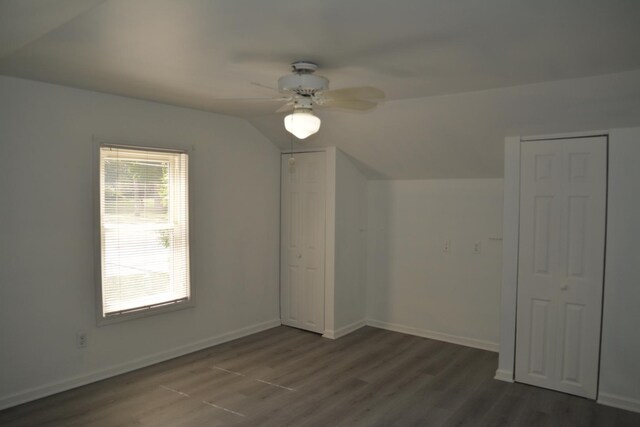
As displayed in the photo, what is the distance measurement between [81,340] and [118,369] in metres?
0.45

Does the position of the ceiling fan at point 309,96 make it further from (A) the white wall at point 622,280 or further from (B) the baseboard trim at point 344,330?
(B) the baseboard trim at point 344,330

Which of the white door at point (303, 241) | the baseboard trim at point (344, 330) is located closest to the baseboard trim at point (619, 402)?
the baseboard trim at point (344, 330)

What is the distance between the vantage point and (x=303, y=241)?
533 cm

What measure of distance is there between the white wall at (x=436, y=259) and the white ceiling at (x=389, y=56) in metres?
0.53

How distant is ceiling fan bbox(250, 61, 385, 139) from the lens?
268cm

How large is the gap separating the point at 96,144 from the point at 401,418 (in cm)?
328

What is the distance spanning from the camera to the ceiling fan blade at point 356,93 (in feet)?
8.31

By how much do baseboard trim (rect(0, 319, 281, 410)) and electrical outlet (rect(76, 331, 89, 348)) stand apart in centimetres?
25

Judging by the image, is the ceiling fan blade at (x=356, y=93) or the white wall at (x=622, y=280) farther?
the white wall at (x=622, y=280)

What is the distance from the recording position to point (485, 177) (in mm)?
4648

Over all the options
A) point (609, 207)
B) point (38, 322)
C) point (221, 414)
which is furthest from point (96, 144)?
point (609, 207)

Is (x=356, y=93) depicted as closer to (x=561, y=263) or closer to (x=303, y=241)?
(x=561, y=263)

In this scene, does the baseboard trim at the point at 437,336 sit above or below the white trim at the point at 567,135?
below

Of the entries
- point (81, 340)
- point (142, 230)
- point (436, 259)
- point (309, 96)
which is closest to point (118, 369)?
point (81, 340)
